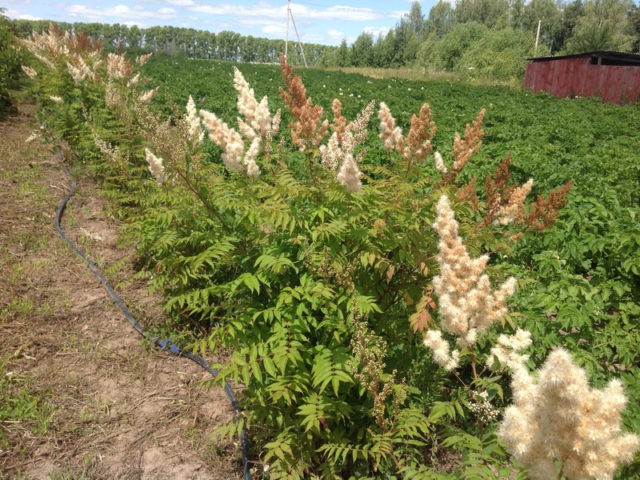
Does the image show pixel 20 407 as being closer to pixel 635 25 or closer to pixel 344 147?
pixel 344 147

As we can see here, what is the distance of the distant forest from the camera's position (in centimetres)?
5216

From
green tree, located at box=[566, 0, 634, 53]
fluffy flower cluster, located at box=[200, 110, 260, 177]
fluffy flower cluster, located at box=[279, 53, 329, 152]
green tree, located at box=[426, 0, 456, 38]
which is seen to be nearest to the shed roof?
fluffy flower cluster, located at box=[279, 53, 329, 152]

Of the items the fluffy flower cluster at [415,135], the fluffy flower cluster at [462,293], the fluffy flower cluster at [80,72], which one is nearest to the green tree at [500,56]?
the fluffy flower cluster at [80,72]

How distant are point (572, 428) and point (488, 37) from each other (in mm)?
70518

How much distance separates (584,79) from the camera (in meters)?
26.9

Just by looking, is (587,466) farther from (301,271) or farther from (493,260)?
(493,260)

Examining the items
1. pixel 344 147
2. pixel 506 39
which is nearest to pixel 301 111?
pixel 344 147

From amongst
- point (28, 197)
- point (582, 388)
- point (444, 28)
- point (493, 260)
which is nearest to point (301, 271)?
point (582, 388)

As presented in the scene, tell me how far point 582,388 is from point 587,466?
250 mm

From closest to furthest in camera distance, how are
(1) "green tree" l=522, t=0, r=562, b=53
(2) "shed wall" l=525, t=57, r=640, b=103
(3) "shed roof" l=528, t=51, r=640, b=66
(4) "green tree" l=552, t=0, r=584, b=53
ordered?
1. (2) "shed wall" l=525, t=57, r=640, b=103
2. (3) "shed roof" l=528, t=51, r=640, b=66
3. (4) "green tree" l=552, t=0, r=584, b=53
4. (1) "green tree" l=522, t=0, r=562, b=53

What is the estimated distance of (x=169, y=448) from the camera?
3229 millimetres

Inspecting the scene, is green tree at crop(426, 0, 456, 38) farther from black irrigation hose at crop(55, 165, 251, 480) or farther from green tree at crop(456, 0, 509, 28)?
black irrigation hose at crop(55, 165, 251, 480)

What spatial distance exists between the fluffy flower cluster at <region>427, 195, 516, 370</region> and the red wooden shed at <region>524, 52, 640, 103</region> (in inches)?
1170

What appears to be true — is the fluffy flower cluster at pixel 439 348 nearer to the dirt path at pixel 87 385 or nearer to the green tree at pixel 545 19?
the dirt path at pixel 87 385
